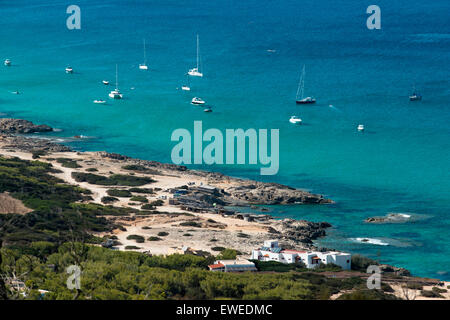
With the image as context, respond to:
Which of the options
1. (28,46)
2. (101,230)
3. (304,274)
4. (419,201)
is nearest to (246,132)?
(419,201)

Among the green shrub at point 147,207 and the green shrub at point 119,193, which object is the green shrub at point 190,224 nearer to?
the green shrub at point 147,207

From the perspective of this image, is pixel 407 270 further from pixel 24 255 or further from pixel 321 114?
pixel 321 114

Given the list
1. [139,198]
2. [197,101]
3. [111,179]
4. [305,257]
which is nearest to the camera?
[305,257]

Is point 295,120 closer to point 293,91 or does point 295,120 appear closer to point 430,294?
point 293,91

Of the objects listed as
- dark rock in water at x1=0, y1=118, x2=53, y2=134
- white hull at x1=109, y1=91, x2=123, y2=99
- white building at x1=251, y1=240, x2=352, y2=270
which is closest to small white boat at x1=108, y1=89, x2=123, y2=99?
white hull at x1=109, y1=91, x2=123, y2=99

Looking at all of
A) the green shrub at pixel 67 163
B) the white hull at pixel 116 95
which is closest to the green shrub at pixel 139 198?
the green shrub at pixel 67 163

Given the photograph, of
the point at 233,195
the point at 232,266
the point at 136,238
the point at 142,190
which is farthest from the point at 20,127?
the point at 232,266
